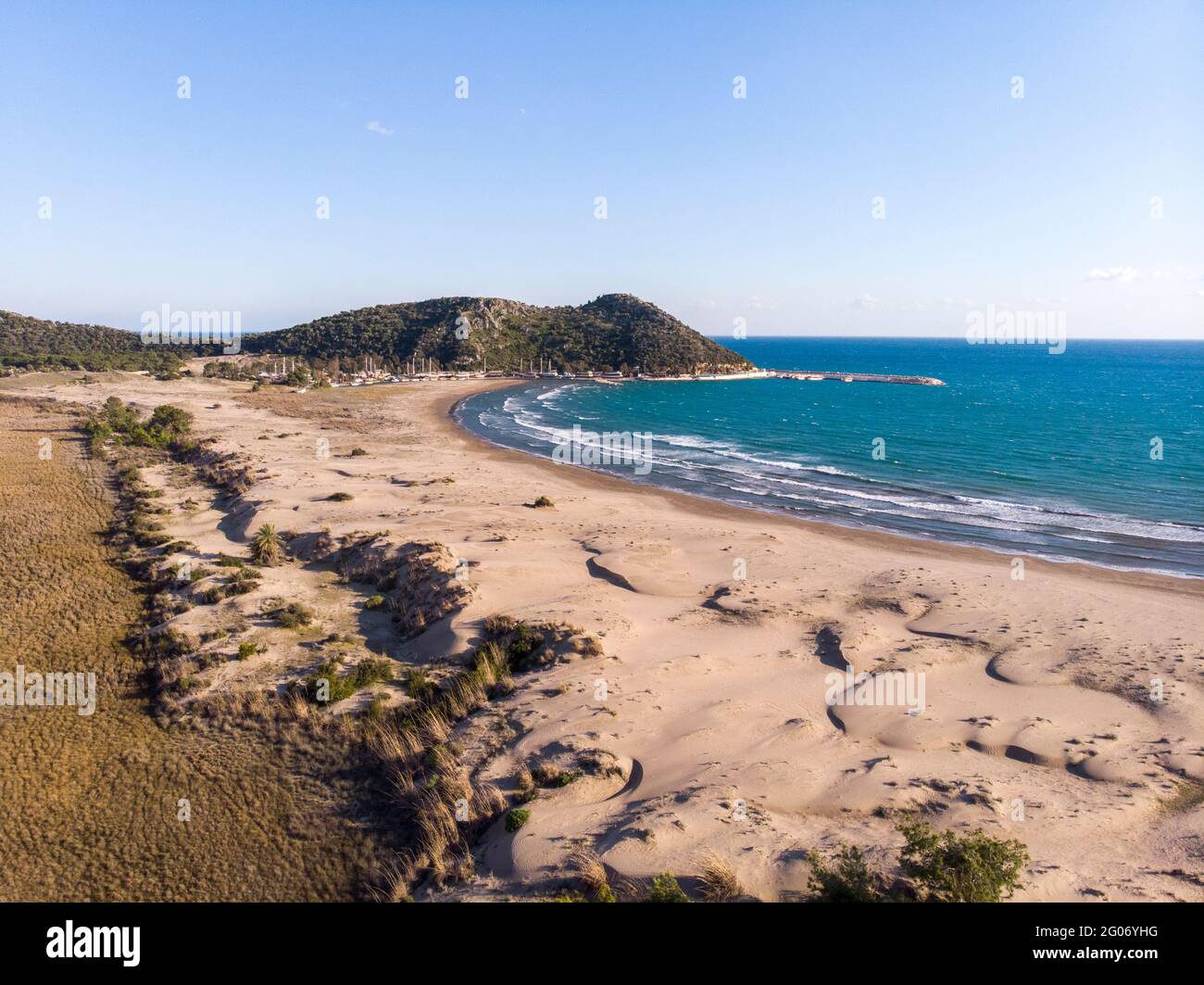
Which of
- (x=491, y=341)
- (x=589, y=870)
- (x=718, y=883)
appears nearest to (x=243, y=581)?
(x=589, y=870)

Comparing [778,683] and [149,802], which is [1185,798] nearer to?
[778,683]

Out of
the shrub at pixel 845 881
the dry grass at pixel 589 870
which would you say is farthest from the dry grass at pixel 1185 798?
the dry grass at pixel 589 870

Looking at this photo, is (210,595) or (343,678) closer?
(343,678)

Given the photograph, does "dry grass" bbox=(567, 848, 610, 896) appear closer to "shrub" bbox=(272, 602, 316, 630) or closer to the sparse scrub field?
the sparse scrub field

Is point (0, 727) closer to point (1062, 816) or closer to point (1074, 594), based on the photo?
point (1062, 816)
